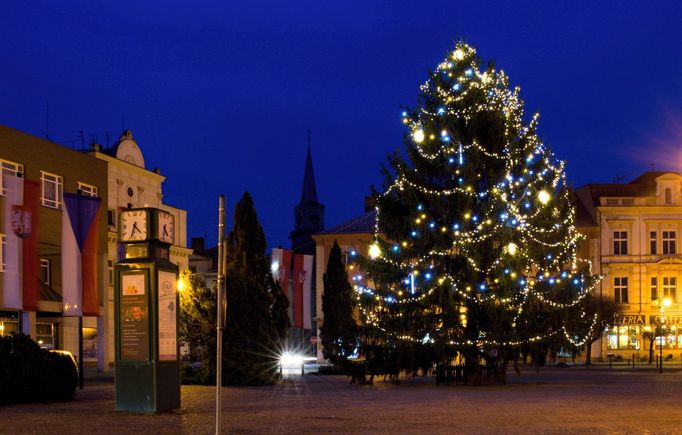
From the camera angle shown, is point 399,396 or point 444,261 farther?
point 444,261

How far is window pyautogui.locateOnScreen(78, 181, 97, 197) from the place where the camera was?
1865 inches

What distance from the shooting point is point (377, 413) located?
20359 millimetres

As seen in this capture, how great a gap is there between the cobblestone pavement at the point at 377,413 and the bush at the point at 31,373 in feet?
1.78

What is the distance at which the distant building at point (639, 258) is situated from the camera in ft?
243

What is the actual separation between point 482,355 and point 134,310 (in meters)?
15.8

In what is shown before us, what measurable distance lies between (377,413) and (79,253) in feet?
59.0

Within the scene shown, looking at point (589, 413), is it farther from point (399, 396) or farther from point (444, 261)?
point (444, 261)

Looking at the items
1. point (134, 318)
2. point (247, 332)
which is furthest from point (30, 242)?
point (134, 318)

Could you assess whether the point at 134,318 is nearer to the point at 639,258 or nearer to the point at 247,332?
the point at 247,332

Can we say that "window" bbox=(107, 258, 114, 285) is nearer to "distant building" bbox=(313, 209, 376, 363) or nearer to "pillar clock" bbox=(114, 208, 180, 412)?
"distant building" bbox=(313, 209, 376, 363)

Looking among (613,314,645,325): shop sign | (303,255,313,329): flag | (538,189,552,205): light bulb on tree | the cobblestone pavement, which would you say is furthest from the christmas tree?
(613,314,645,325): shop sign

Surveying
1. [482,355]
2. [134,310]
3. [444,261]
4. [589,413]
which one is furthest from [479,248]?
[134,310]

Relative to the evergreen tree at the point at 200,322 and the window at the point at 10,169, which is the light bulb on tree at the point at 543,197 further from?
the window at the point at 10,169

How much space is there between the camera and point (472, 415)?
19891 millimetres
